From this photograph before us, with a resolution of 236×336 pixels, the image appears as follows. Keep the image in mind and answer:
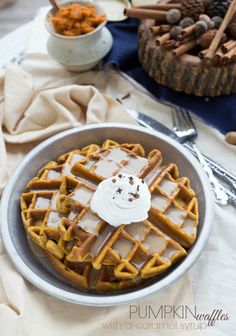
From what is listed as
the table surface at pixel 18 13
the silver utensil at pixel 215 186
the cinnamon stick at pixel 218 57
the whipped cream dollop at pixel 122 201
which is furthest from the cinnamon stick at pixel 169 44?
the table surface at pixel 18 13

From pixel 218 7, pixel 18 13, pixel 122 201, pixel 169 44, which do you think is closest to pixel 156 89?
pixel 169 44

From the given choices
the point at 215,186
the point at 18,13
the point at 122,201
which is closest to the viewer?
the point at 122,201

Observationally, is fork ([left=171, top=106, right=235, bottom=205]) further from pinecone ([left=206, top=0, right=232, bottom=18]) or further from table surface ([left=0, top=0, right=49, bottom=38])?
table surface ([left=0, top=0, right=49, bottom=38])

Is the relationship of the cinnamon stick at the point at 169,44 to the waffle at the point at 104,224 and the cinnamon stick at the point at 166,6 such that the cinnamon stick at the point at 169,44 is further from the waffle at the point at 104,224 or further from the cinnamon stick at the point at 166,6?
the waffle at the point at 104,224

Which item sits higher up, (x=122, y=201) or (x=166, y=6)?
(x=166, y=6)

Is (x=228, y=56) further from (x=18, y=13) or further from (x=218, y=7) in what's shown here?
(x=18, y=13)

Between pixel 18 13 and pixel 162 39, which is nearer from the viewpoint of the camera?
pixel 162 39
